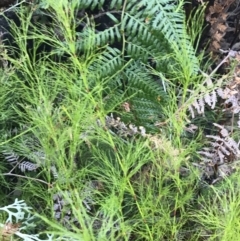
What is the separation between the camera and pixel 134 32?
29.4 inches

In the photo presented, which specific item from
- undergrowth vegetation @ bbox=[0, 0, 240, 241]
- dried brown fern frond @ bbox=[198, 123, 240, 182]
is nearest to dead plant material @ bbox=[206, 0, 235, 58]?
undergrowth vegetation @ bbox=[0, 0, 240, 241]

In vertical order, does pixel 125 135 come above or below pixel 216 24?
below

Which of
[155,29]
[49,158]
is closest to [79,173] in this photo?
[49,158]

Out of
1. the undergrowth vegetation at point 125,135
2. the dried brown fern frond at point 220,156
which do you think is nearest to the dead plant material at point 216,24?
the undergrowth vegetation at point 125,135

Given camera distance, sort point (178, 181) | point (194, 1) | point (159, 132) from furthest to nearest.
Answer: point (194, 1) < point (159, 132) < point (178, 181)

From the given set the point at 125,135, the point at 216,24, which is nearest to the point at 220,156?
the point at 125,135

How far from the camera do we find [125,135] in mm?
686

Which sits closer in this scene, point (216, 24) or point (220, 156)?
point (220, 156)

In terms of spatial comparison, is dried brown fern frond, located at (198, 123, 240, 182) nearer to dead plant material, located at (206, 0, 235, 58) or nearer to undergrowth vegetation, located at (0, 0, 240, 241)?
undergrowth vegetation, located at (0, 0, 240, 241)

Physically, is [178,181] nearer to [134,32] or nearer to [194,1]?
[134,32]

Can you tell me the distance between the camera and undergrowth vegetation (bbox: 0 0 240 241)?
0.62 metres

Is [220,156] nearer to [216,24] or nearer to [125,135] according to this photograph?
[125,135]

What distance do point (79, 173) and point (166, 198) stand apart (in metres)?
0.14

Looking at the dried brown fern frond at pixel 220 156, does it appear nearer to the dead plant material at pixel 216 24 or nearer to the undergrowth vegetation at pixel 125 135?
the undergrowth vegetation at pixel 125 135
